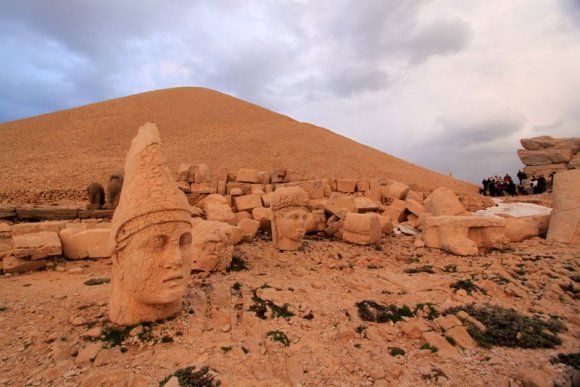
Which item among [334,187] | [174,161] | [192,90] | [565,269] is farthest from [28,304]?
[192,90]

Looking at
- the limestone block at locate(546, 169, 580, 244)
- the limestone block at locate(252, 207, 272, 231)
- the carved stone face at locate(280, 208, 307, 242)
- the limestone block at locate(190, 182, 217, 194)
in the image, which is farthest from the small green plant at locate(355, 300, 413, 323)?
the limestone block at locate(190, 182, 217, 194)

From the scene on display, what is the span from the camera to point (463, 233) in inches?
295


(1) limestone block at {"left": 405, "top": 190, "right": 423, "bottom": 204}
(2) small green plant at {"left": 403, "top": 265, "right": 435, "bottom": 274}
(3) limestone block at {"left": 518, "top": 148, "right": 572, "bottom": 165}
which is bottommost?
(2) small green plant at {"left": 403, "top": 265, "right": 435, "bottom": 274}

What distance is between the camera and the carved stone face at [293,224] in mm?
7336

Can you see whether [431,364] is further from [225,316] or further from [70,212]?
[70,212]

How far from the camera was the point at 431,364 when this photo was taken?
3395mm

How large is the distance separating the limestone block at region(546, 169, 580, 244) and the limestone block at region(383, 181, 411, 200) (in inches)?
158

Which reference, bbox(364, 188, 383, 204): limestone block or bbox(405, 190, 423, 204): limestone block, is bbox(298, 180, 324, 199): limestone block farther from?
bbox(405, 190, 423, 204): limestone block

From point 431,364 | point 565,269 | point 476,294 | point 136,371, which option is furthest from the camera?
point 565,269

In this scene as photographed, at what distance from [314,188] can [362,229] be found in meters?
3.45

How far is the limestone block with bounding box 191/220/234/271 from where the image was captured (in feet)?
18.9

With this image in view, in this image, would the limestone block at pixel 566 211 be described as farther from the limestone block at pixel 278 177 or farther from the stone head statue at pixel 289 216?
the limestone block at pixel 278 177

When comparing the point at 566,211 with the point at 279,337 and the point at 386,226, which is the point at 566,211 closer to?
the point at 386,226

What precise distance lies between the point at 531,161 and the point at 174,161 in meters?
22.3
